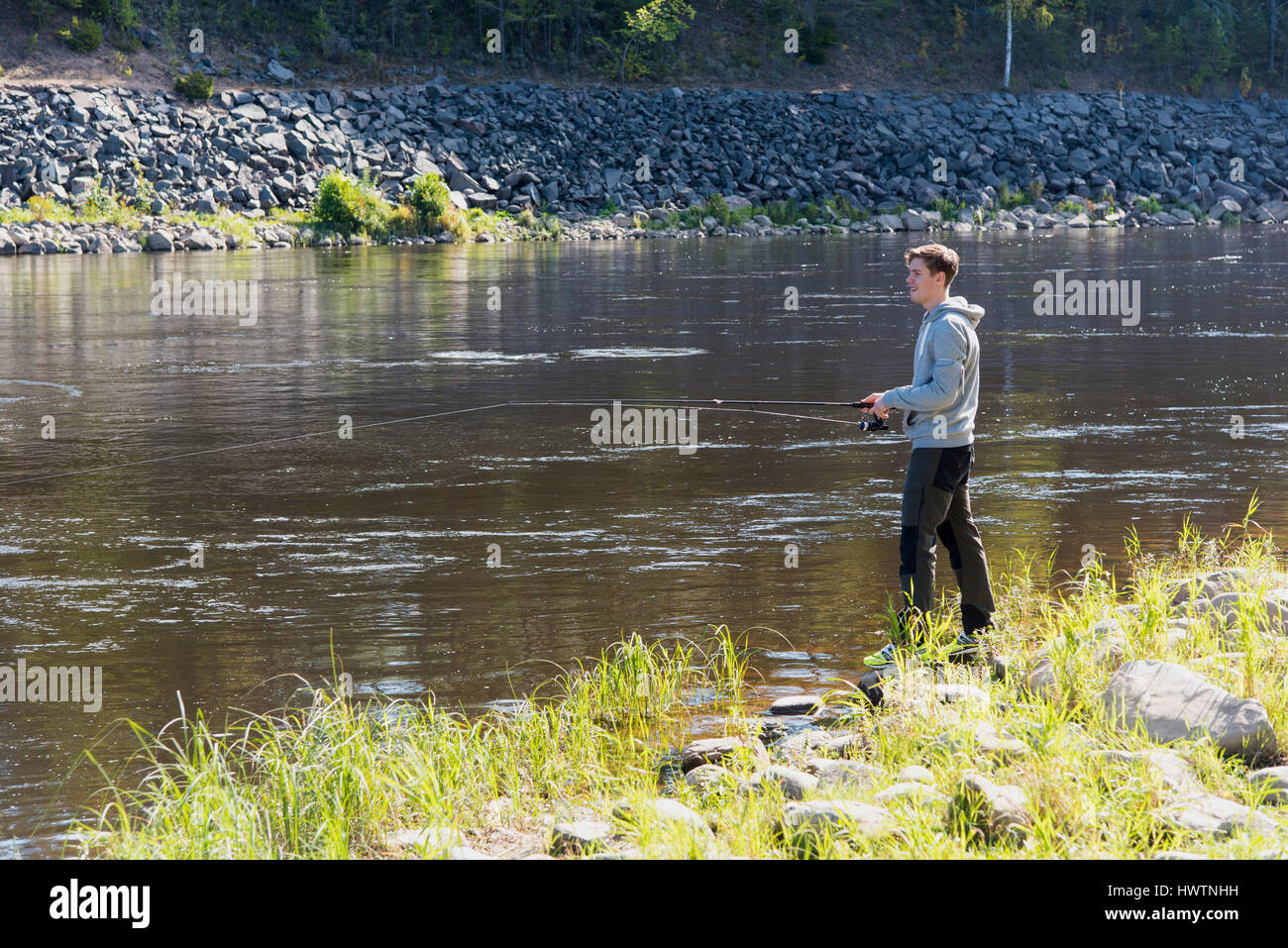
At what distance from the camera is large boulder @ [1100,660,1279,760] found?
587 centimetres

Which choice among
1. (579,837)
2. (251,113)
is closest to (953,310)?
(579,837)

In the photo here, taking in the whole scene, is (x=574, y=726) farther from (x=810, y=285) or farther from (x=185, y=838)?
(x=810, y=285)

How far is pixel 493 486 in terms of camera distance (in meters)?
12.6

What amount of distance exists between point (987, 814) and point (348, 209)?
166 ft

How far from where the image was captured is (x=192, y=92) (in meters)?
60.7

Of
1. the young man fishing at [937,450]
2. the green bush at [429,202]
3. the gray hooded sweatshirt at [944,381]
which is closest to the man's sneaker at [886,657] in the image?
the young man fishing at [937,450]

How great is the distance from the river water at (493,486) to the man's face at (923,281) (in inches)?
80.7

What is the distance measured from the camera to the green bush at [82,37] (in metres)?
62.5

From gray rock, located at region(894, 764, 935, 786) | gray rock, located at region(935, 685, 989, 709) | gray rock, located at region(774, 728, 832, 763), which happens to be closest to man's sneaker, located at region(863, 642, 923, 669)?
gray rock, located at region(935, 685, 989, 709)

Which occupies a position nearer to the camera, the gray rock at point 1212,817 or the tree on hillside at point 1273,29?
the gray rock at point 1212,817

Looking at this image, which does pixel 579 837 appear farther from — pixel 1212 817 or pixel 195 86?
pixel 195 86

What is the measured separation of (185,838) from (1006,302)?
25.5 metres

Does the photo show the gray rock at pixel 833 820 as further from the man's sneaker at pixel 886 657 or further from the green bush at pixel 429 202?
the green bush at pixel 429 202
